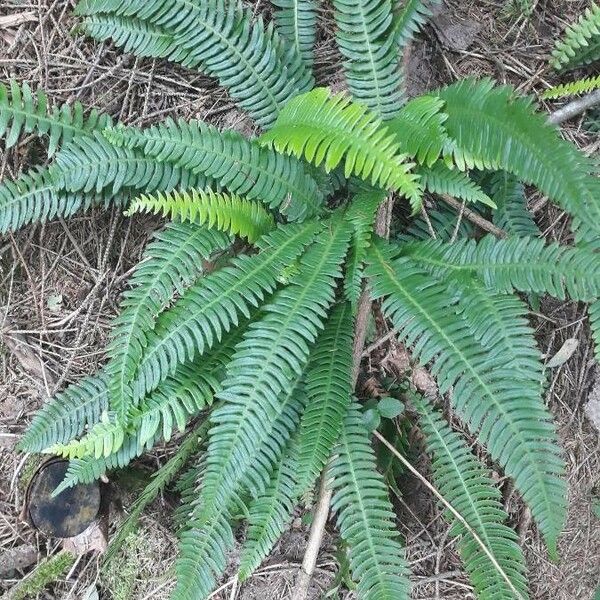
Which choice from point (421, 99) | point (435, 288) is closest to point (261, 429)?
point (435, 288)

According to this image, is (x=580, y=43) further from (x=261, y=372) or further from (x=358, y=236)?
(x=261, y=372)

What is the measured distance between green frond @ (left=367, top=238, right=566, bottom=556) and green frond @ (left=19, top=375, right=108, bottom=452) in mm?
1327

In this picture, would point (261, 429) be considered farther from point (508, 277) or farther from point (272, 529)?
point (508, 277)

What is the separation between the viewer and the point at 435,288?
8.13ft

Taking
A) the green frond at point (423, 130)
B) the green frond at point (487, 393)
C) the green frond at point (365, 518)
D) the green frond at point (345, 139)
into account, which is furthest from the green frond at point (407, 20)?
the green frond at point (365, 518)

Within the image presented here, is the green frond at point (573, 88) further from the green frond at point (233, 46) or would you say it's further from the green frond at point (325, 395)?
the green frond at point (325, 395)

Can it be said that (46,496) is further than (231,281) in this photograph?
Yes

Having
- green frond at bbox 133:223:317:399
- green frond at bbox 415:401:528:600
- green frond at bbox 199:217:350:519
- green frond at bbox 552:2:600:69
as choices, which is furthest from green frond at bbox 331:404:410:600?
green frond at bbox 552:2:600:69

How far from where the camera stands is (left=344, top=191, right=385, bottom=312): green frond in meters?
2.55

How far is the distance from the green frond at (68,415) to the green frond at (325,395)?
0.92 metres

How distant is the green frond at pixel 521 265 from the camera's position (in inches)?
89.8

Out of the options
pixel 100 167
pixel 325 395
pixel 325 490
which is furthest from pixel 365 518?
pixel 100 167

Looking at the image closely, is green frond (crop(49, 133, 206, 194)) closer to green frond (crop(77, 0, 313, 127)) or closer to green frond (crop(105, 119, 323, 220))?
green frond (crop(105, 119, 323, 220))

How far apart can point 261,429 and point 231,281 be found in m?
0.59
